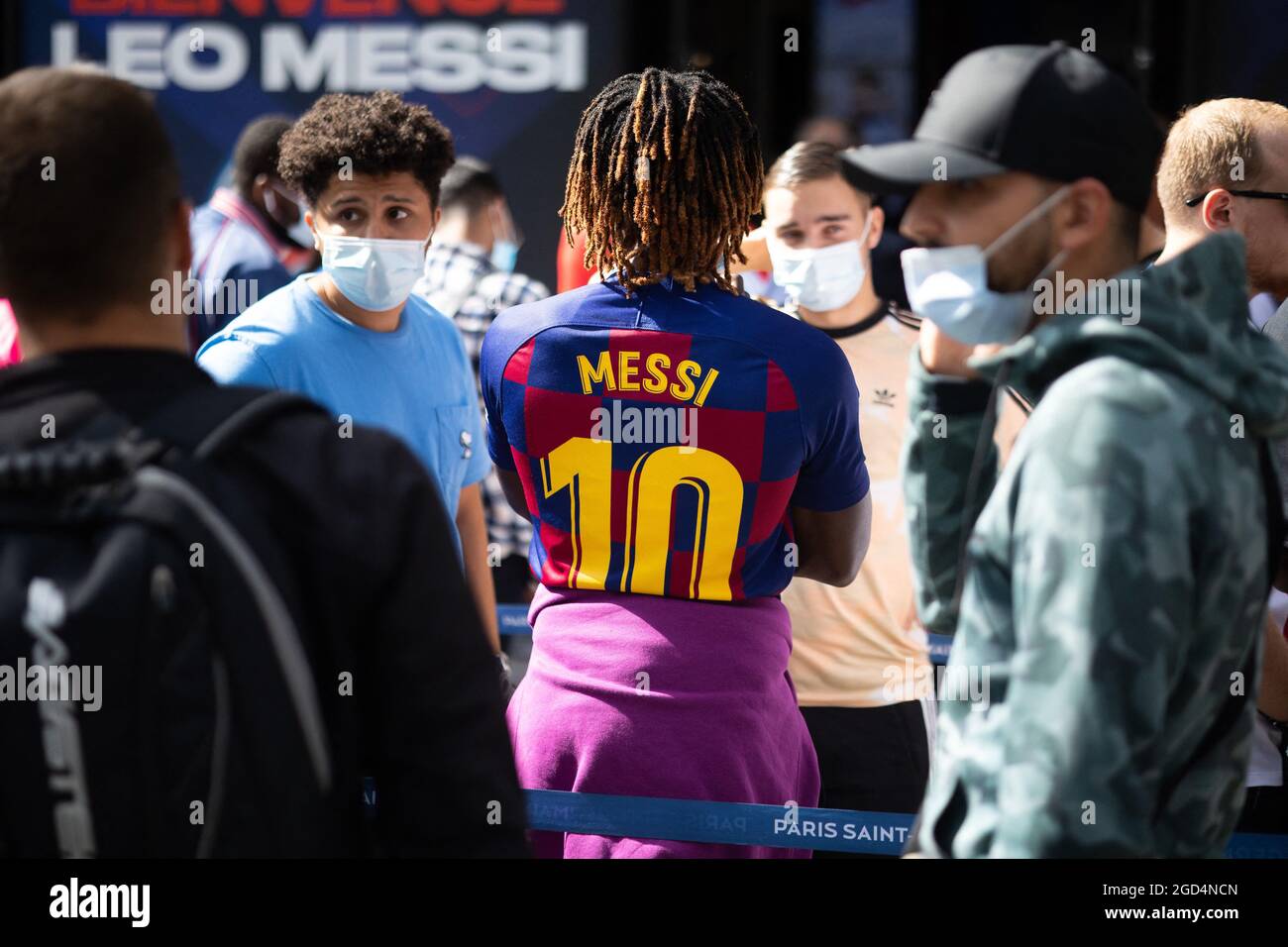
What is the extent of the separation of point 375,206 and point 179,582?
2501 millimetres

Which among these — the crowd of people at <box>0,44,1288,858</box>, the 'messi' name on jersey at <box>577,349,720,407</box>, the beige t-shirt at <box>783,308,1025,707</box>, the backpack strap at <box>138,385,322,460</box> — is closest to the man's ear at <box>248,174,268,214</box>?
the beige t-shirt at <box>783,308,1025,707</box>

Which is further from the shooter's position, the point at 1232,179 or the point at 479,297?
the point at 479,297

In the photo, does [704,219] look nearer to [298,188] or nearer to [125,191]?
[125,191]

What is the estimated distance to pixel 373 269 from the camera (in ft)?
12.1

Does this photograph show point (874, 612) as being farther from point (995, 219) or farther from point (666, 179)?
point (995, 219)

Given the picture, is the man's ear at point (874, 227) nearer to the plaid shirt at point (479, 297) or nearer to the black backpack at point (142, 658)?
the plaid shirt at point (479, 297)

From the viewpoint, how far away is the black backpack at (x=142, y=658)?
5.09 feet

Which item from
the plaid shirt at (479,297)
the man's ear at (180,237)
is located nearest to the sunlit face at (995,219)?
the man's ear at (180,237)

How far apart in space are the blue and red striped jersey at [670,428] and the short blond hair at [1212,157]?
3.44ft

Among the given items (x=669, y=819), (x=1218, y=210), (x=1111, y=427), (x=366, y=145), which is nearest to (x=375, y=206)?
(x=366, y=145)

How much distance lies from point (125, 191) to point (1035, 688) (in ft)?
3.88

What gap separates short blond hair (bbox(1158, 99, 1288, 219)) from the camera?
334cm

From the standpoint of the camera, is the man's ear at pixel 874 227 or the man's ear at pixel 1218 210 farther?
the man's ear at pixel 874 227

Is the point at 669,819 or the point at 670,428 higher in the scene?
the point at 670,428
